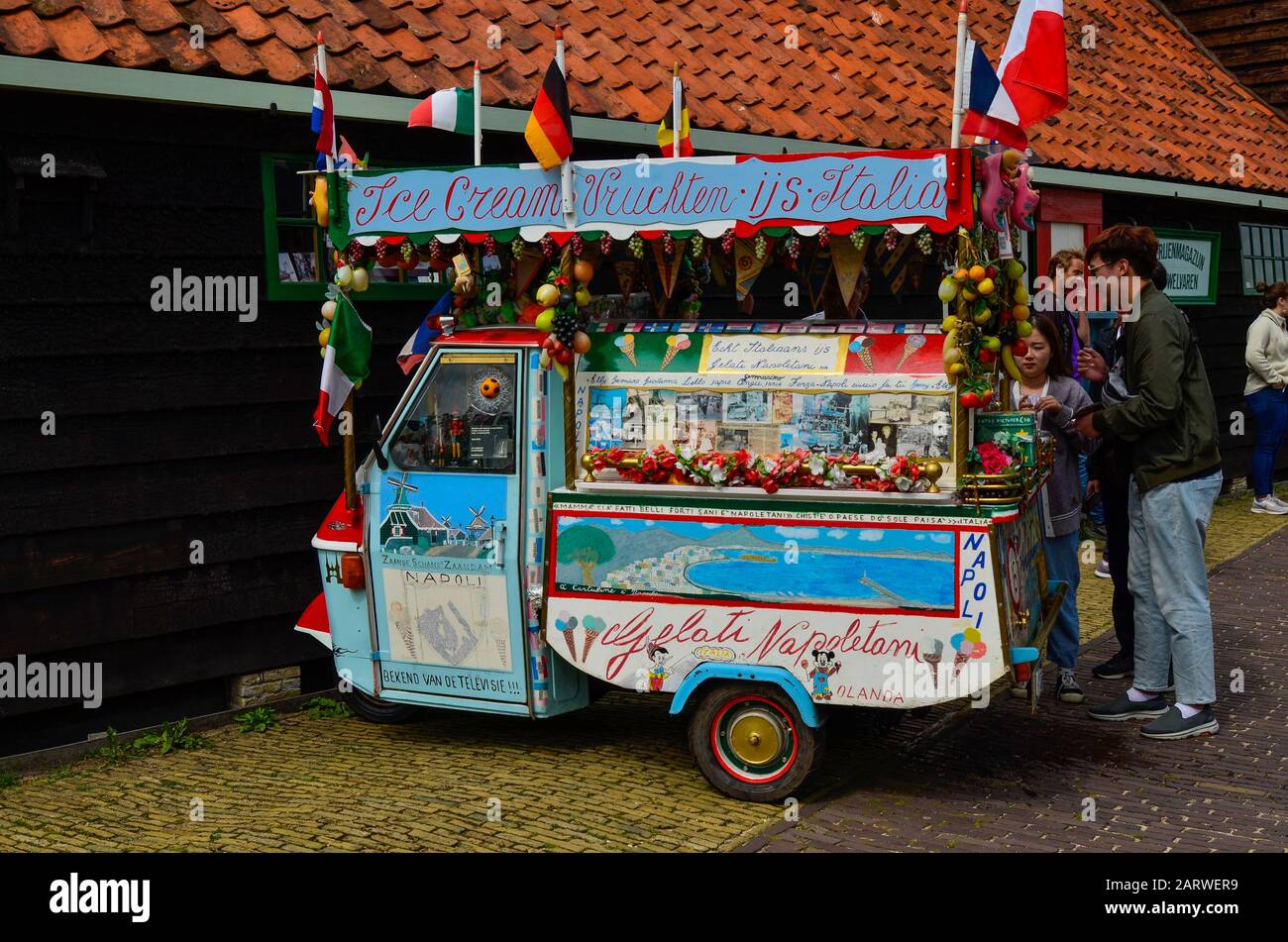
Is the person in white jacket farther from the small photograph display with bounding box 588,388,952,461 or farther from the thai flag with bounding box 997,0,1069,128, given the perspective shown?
the small photograph display with bounding box 588,388,952,461

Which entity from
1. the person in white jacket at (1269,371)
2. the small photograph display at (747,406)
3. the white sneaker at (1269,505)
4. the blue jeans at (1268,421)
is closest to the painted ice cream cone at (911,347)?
the small photograph display at (747,406)

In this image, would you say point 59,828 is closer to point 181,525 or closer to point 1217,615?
point 181,525

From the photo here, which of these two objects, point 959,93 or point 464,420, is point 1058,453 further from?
point 464,420

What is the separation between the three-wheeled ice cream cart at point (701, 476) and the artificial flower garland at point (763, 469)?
0.01 metres

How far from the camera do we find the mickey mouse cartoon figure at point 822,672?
228 inches

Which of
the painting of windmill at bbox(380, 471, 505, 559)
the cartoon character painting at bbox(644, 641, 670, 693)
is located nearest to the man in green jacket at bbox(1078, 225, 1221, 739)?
the cartoon character painting at bbox(644, 641, 670, 693)

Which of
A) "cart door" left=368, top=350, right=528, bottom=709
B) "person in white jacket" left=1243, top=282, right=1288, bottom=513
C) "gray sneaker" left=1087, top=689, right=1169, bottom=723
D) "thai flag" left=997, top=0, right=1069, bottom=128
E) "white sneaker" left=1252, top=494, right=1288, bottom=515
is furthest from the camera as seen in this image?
"white sneaker" left=1252, top=494, right=1288, bottom=515

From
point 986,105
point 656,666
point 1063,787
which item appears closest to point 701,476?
point 656,666

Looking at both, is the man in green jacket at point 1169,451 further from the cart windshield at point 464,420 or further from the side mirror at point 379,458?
the side mirror at point 379,458

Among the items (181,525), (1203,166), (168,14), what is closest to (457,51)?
(168,14)

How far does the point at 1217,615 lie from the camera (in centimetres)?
952

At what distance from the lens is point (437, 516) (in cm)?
647

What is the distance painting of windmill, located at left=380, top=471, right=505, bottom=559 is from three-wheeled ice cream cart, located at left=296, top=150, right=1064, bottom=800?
1cm

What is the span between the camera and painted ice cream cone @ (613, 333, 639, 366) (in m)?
6.25
